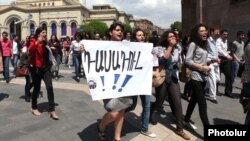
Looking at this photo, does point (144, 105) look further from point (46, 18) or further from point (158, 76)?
point (46, 18)

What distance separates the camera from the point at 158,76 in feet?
19.0

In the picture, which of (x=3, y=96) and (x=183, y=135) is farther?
(x=3, y=96)

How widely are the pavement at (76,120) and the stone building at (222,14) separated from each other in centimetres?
701

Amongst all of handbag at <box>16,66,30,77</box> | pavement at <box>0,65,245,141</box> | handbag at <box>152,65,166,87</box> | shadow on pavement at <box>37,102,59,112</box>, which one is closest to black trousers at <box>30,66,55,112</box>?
pavement at <box>0,65,245,141</box>

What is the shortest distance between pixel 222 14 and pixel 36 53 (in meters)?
11.8

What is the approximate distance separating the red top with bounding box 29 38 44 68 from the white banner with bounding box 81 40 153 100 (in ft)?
6.78

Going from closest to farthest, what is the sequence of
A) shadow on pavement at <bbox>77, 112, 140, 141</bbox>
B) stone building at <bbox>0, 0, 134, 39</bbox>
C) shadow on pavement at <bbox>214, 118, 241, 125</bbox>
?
shadow on pavement at <bbox>77, 112, 140, 141</bbox>, shadow on pavement at <bbox>214, 118, 241, 125</bbox>, stone building at <bbox>0, 0, 134, 39</bbox>

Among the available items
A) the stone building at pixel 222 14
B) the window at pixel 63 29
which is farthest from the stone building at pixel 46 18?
the stone building at pixel 222 14

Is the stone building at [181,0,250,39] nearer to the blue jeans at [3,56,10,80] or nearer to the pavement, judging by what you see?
the pavement

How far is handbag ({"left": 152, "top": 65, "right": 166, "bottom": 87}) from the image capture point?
5773 millimetres

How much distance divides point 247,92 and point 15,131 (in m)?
3.70

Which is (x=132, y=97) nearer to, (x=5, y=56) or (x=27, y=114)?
(x=27, y=114)

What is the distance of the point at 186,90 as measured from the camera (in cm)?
888

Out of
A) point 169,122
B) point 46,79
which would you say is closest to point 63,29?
point 46,79
